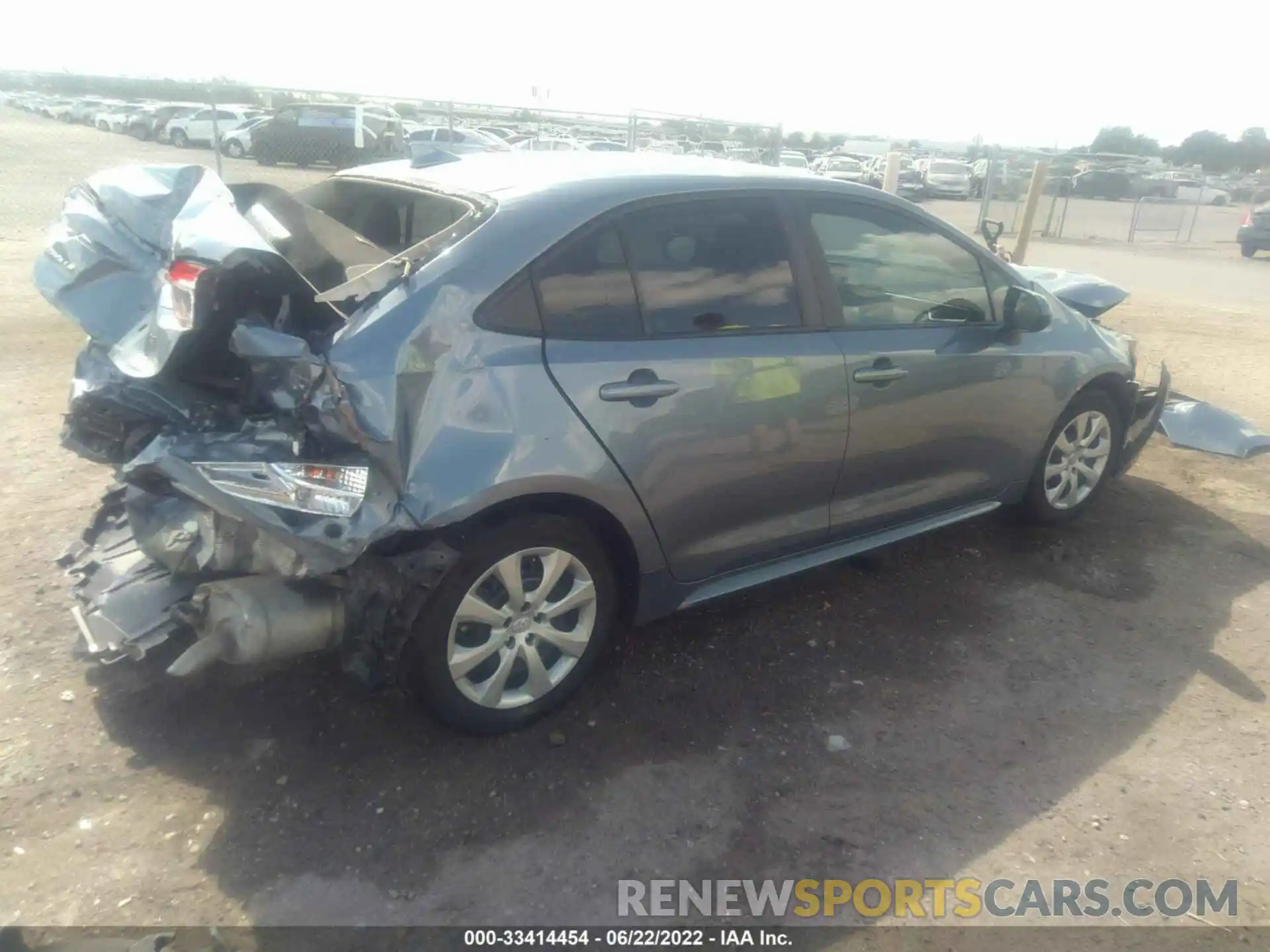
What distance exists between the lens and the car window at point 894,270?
380 centimetres

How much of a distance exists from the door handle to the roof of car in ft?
2.16

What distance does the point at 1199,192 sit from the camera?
1063 inches

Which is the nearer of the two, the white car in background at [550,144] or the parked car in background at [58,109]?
the white car in background at [550,144]

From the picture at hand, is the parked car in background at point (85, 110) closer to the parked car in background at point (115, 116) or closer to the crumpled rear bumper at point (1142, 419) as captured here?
the parked car in background at point (115, 116)

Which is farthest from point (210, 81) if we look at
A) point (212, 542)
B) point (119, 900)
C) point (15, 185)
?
point (119, 900)

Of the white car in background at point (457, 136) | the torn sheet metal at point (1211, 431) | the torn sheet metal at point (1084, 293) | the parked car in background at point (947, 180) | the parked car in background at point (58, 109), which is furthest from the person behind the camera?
the parked car in background at point (58, 109)

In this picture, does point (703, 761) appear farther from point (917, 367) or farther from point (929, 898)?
point (917, 367)

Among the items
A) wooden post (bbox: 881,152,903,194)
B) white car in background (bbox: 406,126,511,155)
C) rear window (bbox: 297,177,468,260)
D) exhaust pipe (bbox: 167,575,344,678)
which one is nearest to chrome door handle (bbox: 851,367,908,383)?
Result: rear window (bbox: 297,177,468,260)

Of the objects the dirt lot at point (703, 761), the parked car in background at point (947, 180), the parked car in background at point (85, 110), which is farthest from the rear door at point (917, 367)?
the parked car in background at point (85, 110)

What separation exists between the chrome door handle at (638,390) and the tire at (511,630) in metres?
0.44

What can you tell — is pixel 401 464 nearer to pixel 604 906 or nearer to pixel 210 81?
pixel 604 906

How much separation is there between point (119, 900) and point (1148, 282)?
52.7 feet

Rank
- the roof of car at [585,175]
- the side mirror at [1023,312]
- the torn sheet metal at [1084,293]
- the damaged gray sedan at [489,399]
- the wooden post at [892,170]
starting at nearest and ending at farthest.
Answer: the damaged gray sedan at [489,399] < the roof of car at [585,175] < the side mirror at [1023,312] < the torn sheet metal at [1084,293] < the wooden post at [892,170]

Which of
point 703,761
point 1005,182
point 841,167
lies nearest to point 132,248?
point 703,761
